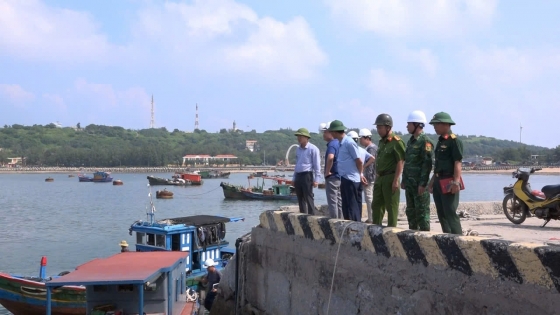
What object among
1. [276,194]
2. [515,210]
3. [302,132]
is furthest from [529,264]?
[276,194]

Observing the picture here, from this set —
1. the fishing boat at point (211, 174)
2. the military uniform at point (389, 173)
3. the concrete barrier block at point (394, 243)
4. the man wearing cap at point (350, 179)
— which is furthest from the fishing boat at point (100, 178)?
the concrete barrier block at point (394, 243)

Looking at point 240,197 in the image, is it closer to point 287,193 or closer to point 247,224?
point 287,193

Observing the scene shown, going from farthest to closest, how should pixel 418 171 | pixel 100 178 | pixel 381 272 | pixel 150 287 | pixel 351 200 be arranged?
pixel 100 178, pixel 150 287, pixel 351 200, pixel 418 171, pixel 381 272

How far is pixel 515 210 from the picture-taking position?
13.2 meters

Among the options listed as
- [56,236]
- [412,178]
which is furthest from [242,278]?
[56,236]

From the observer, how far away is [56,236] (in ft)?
119

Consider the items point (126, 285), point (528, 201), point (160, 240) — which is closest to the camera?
point (126, 285)

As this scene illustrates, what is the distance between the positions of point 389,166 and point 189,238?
11.0 meters

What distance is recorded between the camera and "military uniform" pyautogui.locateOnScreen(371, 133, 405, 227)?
8273 millimetres

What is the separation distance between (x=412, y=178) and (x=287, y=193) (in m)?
55.2

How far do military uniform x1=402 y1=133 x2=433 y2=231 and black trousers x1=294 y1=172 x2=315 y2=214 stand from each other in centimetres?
243

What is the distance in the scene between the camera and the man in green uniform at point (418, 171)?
26.0 feet

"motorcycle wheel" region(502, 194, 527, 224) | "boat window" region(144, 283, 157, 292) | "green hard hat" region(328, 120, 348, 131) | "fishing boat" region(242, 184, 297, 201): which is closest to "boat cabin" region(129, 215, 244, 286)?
"boat window" region(144, 283, 157, 292)

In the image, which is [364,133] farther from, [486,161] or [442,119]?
[486,161]
